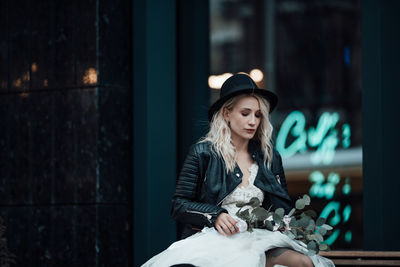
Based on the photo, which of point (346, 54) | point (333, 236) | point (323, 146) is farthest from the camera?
point (346, 54)

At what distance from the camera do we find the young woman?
3.71m

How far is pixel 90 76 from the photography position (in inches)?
217

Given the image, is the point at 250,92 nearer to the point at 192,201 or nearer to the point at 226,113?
the point at 226,113

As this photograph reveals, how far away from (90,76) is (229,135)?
1.72 meters

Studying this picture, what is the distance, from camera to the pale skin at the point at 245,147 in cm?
372

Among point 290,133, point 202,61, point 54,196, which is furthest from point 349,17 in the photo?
point 54,196

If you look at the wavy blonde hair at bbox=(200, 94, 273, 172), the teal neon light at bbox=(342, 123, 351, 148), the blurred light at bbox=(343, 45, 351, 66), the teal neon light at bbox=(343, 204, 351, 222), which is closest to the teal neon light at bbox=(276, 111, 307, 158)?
the teal neon light at bbox=(342, 123, 351, 148)

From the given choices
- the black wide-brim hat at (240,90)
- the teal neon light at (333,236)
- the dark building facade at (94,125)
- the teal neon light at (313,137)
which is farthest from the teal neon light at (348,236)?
the black wide-brim hat at (240,90)

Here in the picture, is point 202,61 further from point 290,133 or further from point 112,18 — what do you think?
point 290,133

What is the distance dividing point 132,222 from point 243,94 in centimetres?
191

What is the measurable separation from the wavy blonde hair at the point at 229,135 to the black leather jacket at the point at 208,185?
40 millimetres

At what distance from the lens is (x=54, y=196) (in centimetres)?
559

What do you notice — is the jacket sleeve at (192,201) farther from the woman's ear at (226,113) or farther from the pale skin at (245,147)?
the woman's ear at (226,113)

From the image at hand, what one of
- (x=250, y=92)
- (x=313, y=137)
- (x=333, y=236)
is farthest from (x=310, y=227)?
(x=313, y=137)
